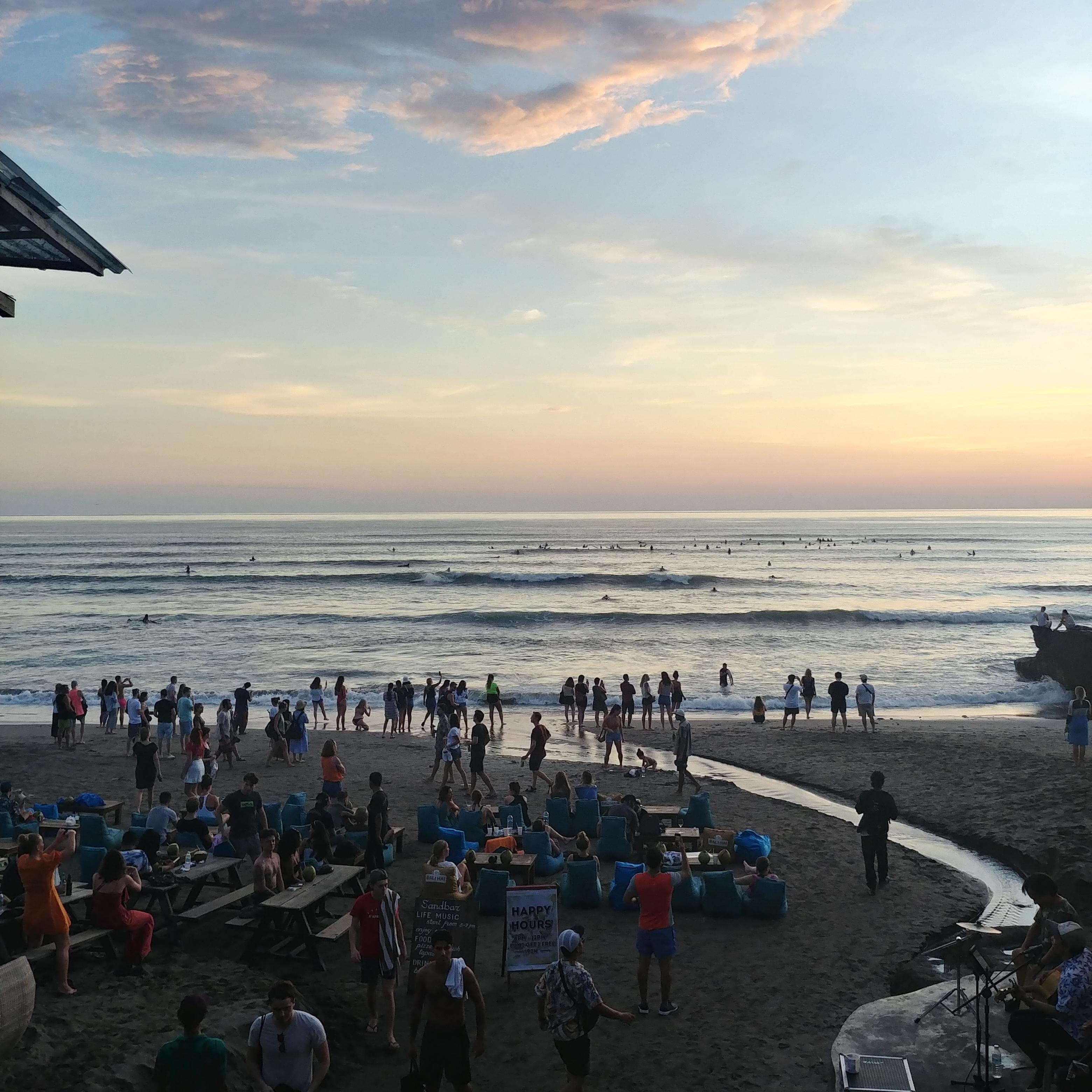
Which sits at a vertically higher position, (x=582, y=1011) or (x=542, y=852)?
(x=582, y=1011)

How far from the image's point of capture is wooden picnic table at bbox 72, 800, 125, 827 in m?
13.0

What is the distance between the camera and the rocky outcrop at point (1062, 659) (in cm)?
2798

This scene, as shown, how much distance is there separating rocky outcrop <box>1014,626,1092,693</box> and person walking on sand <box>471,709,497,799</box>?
69.3 feet

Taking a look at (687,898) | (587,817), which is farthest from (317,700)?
(687,898)

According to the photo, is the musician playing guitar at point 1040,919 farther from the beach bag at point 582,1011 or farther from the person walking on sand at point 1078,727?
the person walking on sand at point 1078,727

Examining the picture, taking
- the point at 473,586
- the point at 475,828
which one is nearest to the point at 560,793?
the point at 475,828

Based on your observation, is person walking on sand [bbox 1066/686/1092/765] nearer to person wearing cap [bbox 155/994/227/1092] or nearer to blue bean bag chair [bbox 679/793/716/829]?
blue bean bag chair [bbox 679/793/716/829]

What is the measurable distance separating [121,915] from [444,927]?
2734 mm

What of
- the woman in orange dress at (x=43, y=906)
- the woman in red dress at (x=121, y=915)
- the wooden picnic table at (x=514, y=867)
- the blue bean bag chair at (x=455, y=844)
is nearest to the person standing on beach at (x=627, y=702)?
the blue bean bag chair at (x=455, y=844)

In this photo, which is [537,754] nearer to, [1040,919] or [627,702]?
[627,702]

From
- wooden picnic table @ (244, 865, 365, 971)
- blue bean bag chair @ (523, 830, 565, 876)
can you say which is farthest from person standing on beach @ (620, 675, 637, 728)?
wooden picnic table @ (244, 865, 365, 971)

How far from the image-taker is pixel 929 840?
13.0 metres

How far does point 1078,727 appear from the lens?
16.5 meters

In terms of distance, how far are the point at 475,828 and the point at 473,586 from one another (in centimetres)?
5518
